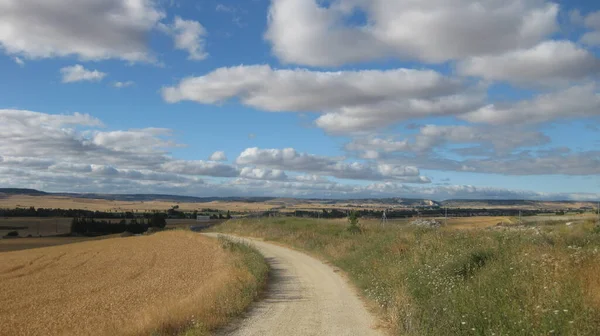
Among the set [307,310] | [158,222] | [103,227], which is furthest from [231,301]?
[103,227]

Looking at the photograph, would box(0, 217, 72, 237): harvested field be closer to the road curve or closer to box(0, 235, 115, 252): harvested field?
box(0, 235, 115, 252): harvested field

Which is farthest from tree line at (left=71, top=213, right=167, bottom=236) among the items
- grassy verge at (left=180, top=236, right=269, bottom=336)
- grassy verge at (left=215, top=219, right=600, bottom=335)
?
grassy verge at (left=215, top=219, right=600, bottom=335)

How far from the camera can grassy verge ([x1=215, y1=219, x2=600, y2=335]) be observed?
876cm

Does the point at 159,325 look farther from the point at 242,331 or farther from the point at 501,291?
the point at 501,291

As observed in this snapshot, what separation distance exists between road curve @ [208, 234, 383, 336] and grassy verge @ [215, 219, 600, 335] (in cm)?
77

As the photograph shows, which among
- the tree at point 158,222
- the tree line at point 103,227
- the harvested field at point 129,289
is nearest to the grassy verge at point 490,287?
the harvested field at point 129,289

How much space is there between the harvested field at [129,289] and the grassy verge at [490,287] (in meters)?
4.78

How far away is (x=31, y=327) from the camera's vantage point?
21031 millimetres

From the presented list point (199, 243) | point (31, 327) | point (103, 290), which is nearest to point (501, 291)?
point (31, 327)

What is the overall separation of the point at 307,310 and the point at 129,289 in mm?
17714

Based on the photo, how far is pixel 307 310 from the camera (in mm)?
15773

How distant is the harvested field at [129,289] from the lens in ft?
48.1

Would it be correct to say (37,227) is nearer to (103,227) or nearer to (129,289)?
(103,227)

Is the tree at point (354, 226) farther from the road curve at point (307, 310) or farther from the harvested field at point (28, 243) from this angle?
the harvested field at point (28, 243)
